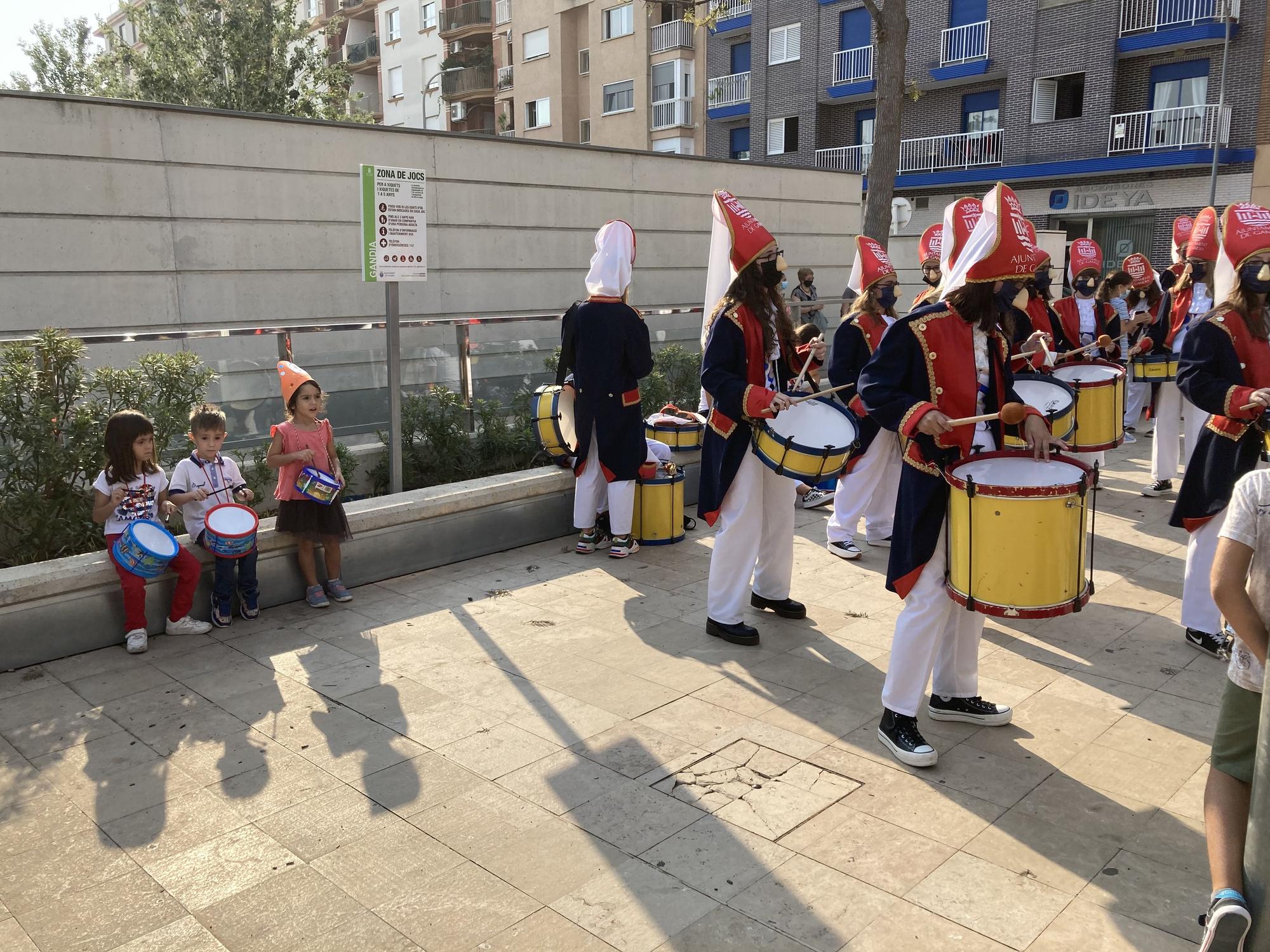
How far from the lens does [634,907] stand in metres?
3.32

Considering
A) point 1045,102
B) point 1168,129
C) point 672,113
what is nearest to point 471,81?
point 672,113

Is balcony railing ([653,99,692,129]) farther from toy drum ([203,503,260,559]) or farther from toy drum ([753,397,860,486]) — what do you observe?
toy drum ([203,503,260,559])

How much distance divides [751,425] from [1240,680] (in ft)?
10.1

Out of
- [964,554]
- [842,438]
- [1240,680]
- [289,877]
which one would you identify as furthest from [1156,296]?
[289,877]

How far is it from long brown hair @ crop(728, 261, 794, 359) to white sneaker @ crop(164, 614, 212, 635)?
341cm

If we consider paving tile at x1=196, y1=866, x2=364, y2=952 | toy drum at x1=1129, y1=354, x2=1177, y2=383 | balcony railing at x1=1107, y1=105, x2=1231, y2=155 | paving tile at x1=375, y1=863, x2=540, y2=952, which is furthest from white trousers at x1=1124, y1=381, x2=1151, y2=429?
balcony railing at x1=1107, y1=105, x2=1231, y2=155

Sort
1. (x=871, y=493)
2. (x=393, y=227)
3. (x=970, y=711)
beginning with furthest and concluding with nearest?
1. (x=871, y=493)
2. (x=393, y=227)
3. (x=970, y=711)

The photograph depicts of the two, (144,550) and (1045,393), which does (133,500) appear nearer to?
(144,550)

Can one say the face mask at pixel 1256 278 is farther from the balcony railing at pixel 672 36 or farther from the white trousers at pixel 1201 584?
the balcony railing at pixel 672 36

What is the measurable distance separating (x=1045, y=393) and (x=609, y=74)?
38775mm

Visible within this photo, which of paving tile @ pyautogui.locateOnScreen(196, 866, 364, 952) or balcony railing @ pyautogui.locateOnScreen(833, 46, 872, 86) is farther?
balcony railing @ pyautogui.locateOnScreen(833, 46, 872, 86)

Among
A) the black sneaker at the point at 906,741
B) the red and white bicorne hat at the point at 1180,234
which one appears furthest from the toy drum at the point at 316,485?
the red and white bicorne hat at the point at 1180,234

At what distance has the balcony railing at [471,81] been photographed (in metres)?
48.1

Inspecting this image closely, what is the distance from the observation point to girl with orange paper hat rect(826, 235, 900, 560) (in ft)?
23.4
